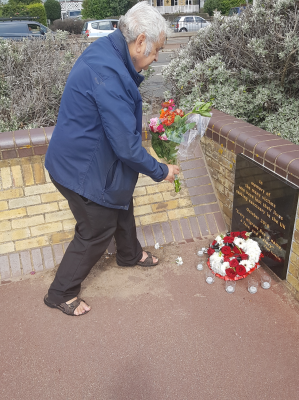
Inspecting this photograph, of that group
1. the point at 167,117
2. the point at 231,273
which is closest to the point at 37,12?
the point at 167,117

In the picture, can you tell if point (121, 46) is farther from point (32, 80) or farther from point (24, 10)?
point (24, 10)

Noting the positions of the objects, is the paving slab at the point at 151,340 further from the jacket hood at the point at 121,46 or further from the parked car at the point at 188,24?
the parked car at the point at 188,24

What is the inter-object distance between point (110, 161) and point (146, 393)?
1411mm

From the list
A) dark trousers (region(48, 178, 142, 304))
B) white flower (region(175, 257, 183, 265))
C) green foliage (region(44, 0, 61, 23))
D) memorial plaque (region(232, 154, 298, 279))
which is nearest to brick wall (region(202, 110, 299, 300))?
memorial plaque (region(232, 154, 298, 279))

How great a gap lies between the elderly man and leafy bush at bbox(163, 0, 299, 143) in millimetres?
2287


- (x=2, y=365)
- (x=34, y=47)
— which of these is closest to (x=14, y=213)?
(x=2, y=365)

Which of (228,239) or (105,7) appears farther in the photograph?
(105,7)

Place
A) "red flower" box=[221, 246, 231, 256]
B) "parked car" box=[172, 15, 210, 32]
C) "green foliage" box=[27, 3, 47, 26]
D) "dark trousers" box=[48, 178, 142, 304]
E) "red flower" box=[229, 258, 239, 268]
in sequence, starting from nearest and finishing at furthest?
"dark trousers" box=[48, 178, 142, 304] → "red flower" box=[229, 258, 239, 268] → "red flower" box=[221, 246, 231, 256] → "parked car" box=[172, 15, 210, 32] → "green foliage" box=[27, 3, 47, 26]

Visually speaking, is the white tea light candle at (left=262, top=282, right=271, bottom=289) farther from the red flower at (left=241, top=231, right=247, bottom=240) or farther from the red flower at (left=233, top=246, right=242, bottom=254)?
the red flower at (left=241, top=231, right=247, bottom=240)

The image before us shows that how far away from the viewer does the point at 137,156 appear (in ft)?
7.23

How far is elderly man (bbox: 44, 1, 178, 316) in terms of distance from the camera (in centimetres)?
206

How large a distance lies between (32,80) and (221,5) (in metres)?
36.6

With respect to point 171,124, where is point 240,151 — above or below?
below

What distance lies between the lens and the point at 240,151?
3.16 meters
